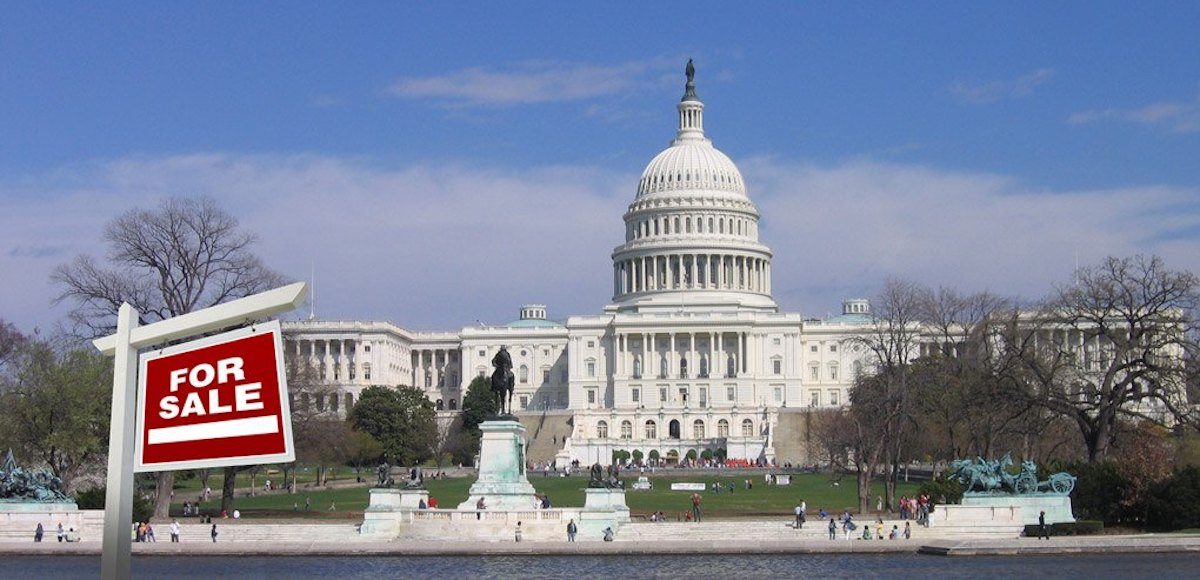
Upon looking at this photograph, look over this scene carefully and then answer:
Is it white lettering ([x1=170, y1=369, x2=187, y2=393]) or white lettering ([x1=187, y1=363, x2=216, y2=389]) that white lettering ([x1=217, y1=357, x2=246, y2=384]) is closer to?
white lettering ([x1=187, y1=363, x2=216, y2=389])

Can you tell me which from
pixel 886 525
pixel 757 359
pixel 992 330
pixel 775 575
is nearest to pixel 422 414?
pixel 757 359

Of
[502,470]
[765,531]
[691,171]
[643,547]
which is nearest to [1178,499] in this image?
[765,531]

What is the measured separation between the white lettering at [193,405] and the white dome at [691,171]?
160827mm

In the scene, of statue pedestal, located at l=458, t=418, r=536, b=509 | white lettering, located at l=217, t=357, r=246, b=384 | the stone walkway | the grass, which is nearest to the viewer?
white lettering, located at l=217, t=357, r=246, b=384

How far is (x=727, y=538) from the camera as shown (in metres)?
51.5

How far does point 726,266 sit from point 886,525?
114157 millimetres

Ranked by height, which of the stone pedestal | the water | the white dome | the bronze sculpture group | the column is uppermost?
the white dome

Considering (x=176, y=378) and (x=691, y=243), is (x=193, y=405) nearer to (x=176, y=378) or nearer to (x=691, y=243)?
(x=176, y=378)

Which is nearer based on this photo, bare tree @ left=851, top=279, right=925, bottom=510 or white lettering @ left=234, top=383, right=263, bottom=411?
white lettering @ left=234, top=383, right=263, bottom=411

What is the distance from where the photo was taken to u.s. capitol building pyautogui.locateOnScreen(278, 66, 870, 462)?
150 meters

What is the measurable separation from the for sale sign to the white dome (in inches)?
6328

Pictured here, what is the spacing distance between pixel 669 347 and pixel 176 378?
150616mm

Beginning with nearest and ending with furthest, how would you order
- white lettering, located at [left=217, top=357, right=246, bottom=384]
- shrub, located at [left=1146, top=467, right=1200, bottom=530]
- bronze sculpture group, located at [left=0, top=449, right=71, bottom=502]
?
white lettering, located at [left=217, top=357, right=246, bottom=384] < shrub, located at [left=1146, top=467, right=1200, bottom=530] < bronze sculpture group, located at [left=0, top=449, right=71, bottom=502]

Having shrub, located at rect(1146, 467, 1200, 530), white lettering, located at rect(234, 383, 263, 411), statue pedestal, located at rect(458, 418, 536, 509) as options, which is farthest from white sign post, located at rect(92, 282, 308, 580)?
shrub, located at rect(1146, 467, 1200, 530)
